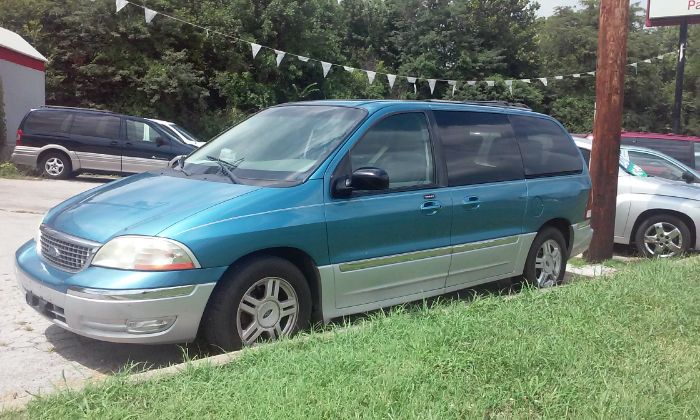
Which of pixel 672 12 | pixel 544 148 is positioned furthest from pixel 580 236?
pixel 672 12

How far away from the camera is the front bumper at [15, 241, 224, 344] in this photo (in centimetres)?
381

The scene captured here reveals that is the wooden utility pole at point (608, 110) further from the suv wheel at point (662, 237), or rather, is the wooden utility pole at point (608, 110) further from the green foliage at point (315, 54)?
the green foliage at point (315, 54)

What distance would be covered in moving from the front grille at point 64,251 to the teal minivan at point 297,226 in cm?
1

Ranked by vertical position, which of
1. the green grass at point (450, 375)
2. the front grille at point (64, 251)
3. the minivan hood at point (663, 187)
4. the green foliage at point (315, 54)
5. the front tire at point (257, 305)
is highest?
the green foliage at point (315, 54)

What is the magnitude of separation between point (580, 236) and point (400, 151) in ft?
9.44

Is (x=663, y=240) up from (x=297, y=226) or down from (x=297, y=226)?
down

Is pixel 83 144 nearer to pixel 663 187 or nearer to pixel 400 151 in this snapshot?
pixel 400 151

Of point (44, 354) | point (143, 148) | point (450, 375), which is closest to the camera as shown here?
point (450, 375)

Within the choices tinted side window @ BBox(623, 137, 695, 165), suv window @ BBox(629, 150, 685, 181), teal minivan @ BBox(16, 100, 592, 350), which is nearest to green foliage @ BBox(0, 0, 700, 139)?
tinted side window @ BBox(623, 137, 695, 165)

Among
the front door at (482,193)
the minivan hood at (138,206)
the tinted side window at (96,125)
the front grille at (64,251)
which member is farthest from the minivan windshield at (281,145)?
the tinted side window at (96,125)

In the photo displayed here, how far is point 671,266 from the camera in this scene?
22.8 feet

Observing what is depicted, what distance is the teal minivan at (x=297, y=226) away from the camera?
3.93 meters

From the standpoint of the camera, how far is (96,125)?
15836 millimetres

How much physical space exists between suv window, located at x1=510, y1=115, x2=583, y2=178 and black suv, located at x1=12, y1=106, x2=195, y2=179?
11.0m
